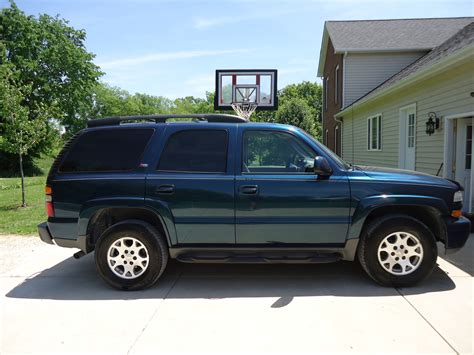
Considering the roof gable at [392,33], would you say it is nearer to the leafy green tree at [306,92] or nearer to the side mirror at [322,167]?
the side mirror at [322,167]

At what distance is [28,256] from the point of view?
618cm

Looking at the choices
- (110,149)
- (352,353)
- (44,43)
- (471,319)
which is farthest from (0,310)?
(44,43)

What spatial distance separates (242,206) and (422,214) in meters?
2.14

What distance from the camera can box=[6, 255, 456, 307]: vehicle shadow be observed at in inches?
174

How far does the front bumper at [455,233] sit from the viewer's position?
4.46m

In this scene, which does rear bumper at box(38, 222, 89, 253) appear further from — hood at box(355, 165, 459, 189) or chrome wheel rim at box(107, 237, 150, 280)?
hood at box(355, 165, 459, 189)

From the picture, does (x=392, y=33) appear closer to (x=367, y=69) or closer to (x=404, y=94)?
(x=367, y=69)

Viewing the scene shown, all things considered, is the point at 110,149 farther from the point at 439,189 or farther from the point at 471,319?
the point at 471,319

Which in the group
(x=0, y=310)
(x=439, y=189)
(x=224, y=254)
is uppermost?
(x=439, y=189)

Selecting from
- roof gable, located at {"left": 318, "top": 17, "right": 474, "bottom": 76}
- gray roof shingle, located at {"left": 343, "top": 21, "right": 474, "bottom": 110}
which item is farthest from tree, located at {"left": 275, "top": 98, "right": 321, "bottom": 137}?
gray roof shingle, located at {"left": 343, "top": 21, "right": 474, "bottom": 110}

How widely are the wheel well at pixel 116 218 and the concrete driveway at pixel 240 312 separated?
0.63 meters

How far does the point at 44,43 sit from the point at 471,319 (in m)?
41.1

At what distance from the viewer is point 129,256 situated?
4.55 m

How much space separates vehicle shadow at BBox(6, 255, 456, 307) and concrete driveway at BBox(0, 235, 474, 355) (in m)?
0.01
